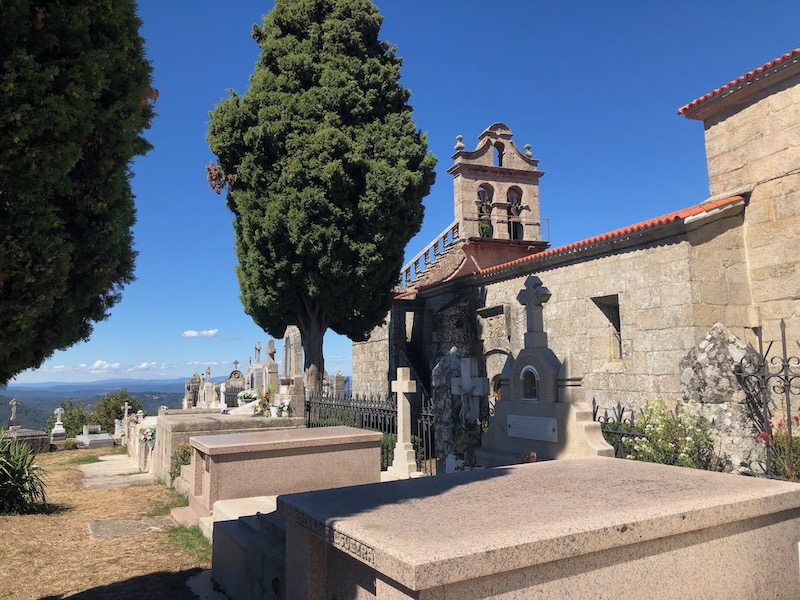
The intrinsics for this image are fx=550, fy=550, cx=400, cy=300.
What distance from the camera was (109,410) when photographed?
24.4m

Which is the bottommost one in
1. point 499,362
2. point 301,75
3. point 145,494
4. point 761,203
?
point 145,494

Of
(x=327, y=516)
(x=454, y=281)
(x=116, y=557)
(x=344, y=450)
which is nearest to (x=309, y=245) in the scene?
(x=454, y=281)

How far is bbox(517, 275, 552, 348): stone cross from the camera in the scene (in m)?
6.91

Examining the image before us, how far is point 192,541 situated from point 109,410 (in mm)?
20672

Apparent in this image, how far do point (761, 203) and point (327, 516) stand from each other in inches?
448

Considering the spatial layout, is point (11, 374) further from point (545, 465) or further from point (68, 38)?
point (545, 465)

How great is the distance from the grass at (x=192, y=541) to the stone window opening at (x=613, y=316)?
9.47m

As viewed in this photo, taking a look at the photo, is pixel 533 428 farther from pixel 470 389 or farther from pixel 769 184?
pixel 769 184

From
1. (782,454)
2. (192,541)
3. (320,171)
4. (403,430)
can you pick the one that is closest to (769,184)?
(782,454)

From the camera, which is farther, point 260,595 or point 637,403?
point 637,403

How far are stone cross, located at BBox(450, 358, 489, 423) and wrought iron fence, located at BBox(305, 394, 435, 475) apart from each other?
95 cm

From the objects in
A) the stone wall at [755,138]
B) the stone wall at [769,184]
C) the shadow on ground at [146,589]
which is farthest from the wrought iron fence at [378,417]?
the stone wall at [755,138]

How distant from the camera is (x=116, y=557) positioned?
19.8ft

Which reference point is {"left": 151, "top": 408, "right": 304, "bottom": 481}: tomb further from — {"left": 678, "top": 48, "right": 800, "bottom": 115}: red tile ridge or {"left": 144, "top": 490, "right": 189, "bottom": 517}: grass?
{"left": 678, "top": 48, "right": 800, "bottom": 115}: red tile ridge
